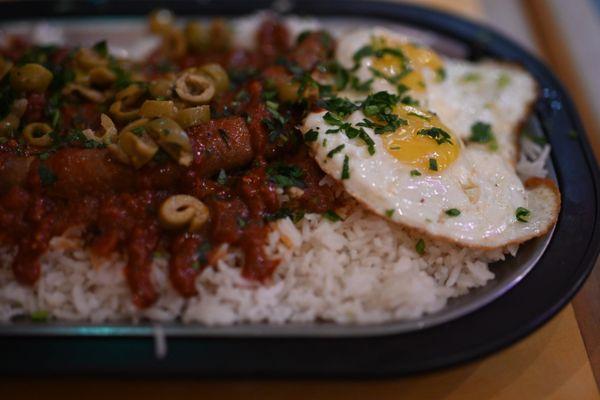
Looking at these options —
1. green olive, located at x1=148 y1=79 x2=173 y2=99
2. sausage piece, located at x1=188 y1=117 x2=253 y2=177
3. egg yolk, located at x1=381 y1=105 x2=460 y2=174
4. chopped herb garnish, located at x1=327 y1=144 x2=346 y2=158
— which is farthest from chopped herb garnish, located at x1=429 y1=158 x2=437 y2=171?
green olive, located at x1=148 y1=79 x2=173 y2=99

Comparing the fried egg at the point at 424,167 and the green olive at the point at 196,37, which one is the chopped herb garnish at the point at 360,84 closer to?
the fried egg at the point at 424,167

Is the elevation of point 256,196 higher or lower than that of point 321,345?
higher

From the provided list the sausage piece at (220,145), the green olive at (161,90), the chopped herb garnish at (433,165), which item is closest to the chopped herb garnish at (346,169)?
the chopped herb garnish at (433,165)

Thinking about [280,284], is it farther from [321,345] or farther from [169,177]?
[169,177]

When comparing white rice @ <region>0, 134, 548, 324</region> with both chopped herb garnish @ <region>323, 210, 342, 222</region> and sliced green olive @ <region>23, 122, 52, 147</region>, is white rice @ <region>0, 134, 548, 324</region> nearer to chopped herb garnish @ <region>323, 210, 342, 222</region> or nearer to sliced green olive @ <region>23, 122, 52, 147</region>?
chopped herb garnish @ <region>323, 210, 342, 222</region>

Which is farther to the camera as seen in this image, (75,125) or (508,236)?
(75,125)

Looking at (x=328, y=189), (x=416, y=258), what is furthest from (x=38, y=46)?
(x=416, y=258)

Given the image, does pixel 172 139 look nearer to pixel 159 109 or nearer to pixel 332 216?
pixel 159 109
